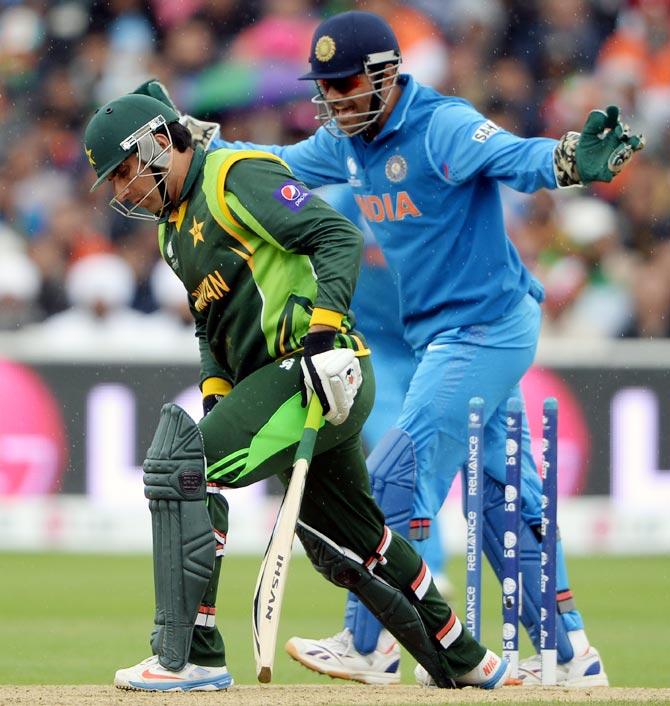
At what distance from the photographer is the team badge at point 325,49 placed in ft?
21.5

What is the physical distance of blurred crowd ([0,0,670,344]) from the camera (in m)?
13.4

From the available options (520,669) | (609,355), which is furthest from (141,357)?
(520,669)

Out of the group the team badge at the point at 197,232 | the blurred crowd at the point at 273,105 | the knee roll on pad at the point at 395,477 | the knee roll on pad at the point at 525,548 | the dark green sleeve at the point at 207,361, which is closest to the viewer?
the team badge at the point at 197,232

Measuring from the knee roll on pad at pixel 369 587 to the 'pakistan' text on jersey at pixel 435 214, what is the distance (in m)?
1.39

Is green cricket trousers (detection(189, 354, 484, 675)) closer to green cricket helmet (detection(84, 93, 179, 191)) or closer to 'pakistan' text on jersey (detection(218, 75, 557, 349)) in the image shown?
green cricket helmet (detection(84, 93, 179, 191))

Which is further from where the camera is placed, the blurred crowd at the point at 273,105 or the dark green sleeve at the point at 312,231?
the blurred crowd at the point at 273,105

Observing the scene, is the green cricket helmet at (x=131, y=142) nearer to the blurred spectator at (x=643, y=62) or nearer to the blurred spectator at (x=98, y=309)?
the blurred spectator at (x=98, y=309)

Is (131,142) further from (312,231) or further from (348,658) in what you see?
(348,658)

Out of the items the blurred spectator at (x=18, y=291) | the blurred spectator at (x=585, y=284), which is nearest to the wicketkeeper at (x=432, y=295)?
the blurred spectator at (x=585, y=284)

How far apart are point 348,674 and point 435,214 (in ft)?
6.35

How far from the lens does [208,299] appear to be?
5637mm

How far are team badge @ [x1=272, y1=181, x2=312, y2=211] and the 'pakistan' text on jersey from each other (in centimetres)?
118

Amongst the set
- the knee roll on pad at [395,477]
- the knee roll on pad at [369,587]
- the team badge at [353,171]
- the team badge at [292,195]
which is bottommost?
the knee roll on pad at [369,587]

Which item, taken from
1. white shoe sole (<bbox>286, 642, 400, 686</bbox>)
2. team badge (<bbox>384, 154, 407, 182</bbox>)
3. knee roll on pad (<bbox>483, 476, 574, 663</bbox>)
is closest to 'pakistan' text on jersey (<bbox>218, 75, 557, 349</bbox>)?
team badge (<bbox>384, 154, 407, 182</bbox>)
